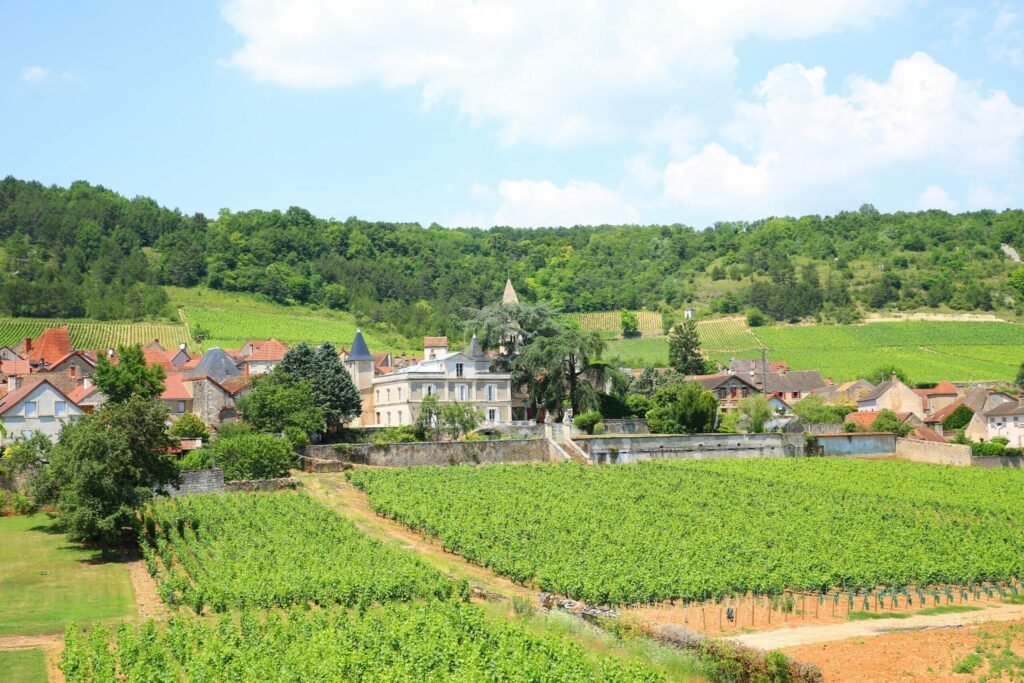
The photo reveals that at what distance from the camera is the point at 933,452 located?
66938 millimetres

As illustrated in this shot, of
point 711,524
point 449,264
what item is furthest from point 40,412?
point 449,264

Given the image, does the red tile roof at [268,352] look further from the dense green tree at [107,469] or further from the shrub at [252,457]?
the dense green tree at [107,469]

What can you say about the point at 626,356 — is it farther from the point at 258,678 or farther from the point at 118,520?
the point at 258,678

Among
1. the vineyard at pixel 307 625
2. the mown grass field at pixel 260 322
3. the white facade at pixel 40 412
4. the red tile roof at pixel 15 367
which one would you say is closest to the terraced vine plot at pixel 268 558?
the vineyard at pixel 307 625

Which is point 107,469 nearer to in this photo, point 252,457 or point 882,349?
point 252,457

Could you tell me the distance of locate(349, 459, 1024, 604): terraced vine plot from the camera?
37469 mm

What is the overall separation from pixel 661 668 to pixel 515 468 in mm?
31358

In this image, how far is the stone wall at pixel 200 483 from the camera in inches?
1997

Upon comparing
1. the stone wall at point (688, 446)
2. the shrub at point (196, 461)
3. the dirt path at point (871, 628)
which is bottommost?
the dirt path at point (871, 628)

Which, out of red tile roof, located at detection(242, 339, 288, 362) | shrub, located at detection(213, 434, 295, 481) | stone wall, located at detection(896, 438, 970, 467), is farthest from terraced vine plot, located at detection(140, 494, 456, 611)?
stone wall, located at detection(896, 438, 970, 467)

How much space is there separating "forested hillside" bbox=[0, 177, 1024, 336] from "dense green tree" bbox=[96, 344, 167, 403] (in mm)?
54339

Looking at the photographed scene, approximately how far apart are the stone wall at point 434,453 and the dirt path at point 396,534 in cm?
245

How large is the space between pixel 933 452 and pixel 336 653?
4993 cm

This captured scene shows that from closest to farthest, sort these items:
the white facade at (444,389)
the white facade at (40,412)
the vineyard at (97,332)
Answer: the white facade at (40,412) < the white facade at (444,389) < the vineyard at (97,332)
